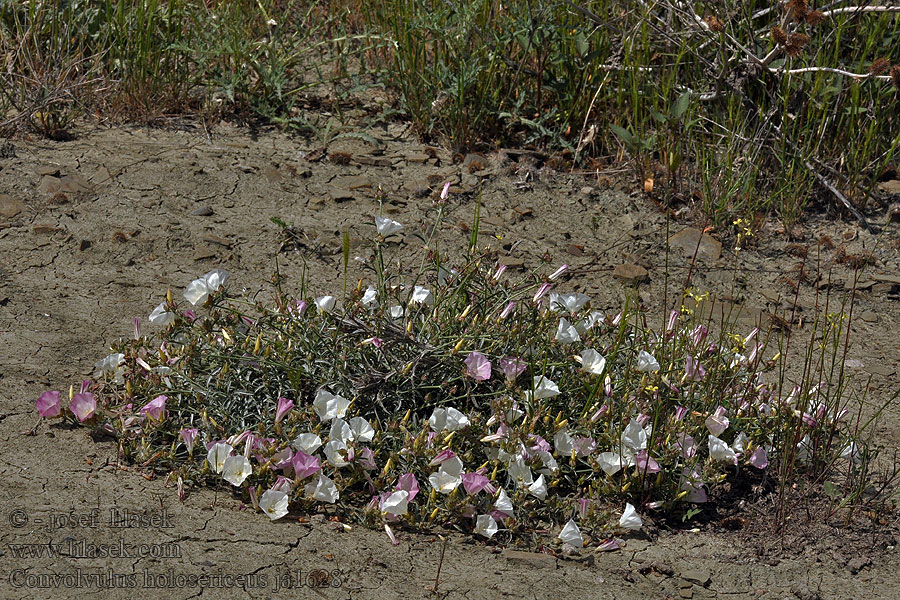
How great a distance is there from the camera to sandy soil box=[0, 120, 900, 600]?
6.88 ft

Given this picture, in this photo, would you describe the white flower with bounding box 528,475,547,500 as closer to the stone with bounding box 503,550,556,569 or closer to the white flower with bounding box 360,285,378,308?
the stone with bounding box 503,550,556,569

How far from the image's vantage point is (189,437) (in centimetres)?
236

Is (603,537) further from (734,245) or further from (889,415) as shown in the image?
(734,245)

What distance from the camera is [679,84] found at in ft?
14.2

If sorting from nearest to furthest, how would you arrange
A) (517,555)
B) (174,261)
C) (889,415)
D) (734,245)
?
(517,555) < (889,415) < (174,261) < (734,245)

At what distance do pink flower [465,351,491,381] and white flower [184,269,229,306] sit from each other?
71cm

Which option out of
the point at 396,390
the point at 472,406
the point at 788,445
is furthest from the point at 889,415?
the point at 396,390

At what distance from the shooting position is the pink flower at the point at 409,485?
2256mm

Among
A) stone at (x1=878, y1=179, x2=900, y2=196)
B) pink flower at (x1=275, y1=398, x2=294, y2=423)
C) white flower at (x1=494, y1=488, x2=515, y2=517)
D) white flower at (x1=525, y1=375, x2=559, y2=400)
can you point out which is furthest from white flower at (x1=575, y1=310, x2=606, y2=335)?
stone at (x1=878, y1=179, x2=900, y2=196)

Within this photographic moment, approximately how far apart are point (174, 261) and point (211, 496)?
1356 millimetres

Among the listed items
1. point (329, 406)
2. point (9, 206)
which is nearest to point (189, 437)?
point (329, 406)

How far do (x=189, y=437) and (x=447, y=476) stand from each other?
65cm

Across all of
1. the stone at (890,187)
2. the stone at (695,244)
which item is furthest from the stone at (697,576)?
the stone at (890,187)

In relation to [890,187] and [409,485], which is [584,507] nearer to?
[409,485]
